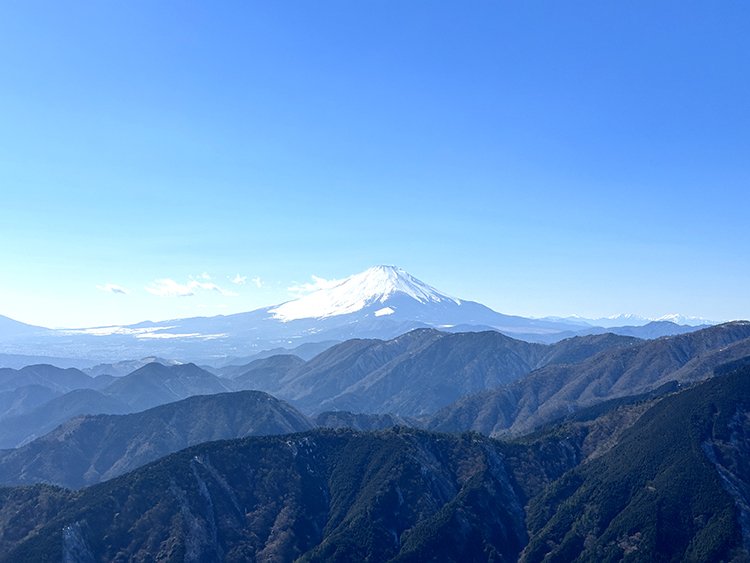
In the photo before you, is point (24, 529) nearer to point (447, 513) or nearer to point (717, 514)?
point (447, 513)

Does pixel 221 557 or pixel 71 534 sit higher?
pixel 71 534

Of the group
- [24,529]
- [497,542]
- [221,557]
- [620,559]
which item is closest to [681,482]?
[620,559]

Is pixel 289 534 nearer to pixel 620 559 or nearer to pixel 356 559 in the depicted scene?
pixel 356 559

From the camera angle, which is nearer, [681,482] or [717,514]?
[717,514]

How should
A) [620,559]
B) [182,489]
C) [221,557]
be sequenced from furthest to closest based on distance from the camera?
[182,489] → [221,557] → [620,559]

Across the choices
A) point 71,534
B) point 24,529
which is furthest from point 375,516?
point 24,529

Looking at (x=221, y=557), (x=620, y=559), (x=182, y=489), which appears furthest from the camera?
(x=182, y=489)

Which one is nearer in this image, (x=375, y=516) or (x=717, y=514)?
(x=717, y=514)

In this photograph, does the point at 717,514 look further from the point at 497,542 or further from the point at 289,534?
the point at 289,534

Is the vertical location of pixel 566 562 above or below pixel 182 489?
below
